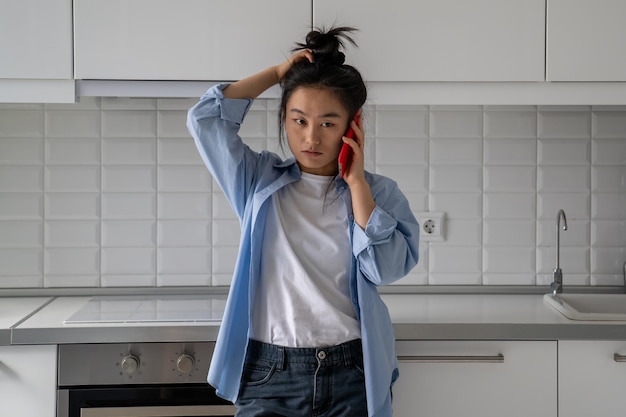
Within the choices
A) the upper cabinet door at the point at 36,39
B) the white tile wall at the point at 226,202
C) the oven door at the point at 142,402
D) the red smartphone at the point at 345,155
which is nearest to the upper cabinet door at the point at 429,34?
the white tile wall at the point at 226,202

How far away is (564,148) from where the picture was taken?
2049mm

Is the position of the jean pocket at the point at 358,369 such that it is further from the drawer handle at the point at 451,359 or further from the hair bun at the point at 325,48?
the hair bun at the point at 325,48

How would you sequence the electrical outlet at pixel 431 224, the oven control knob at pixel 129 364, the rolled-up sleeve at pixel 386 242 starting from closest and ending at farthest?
the rolled-up sleeve at pixel 386 242
the oven control knob at pixel 129 364
the electrical outlet at pixel 431 224

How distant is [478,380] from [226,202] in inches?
34.5

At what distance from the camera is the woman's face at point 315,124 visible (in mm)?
1316

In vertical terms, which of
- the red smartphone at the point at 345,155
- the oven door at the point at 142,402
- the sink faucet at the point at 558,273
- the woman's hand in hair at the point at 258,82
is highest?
the woman's hand in hair at the point at 258,82

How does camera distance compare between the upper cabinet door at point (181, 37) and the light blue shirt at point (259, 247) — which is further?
the upper cabinet door at point (181, 37)

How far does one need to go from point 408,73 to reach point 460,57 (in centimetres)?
14

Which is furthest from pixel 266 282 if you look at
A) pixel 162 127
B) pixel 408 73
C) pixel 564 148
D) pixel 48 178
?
pixel 564 148

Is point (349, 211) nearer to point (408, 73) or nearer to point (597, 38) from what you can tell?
point (408, 73)

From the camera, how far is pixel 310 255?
1.37 meters

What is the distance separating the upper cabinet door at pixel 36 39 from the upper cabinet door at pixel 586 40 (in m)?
1.20

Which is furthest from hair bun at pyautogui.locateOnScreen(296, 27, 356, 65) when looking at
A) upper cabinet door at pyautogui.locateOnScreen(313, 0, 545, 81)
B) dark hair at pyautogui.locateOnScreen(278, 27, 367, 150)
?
upper cabinet door at pyautogui.locateOnScreen(313, 0, 545, 81)

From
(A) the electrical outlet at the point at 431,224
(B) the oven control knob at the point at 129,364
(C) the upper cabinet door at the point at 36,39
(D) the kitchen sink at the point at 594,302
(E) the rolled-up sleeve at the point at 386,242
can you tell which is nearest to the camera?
(E) the rolled-up sleeve at the point at 386,242
